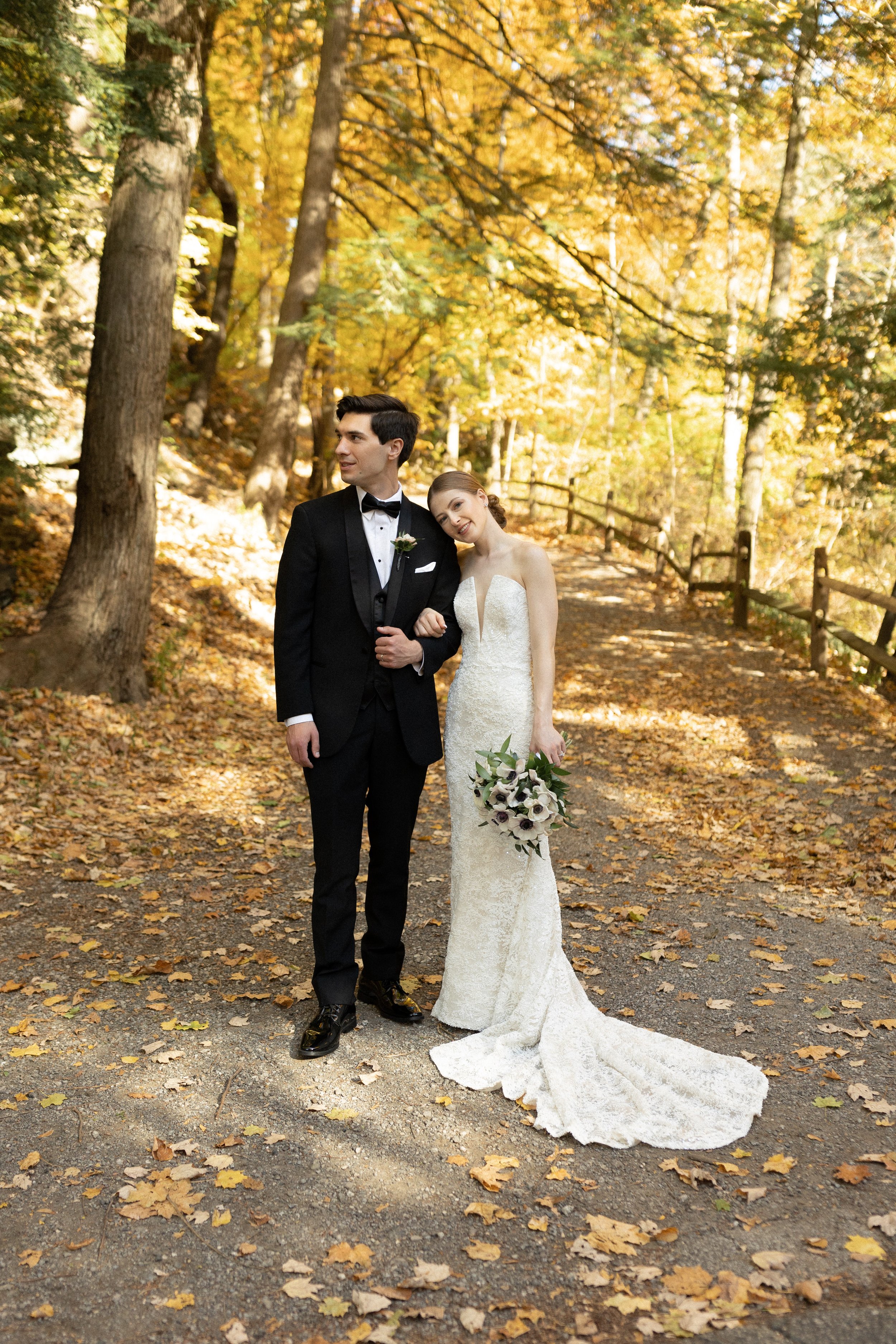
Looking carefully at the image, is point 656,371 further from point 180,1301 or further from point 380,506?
point 180,1301

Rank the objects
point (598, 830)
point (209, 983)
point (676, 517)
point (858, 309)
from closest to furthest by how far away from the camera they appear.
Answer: point (209, 983) → point (598, 830) → point (858, 309) → point (676, 517)

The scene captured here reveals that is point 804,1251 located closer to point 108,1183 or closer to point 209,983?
point 108,1183

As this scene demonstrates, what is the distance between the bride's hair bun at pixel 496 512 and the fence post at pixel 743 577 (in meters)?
10.9

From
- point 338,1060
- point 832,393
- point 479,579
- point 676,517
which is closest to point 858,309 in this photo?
point 832,393

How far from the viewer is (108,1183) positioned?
3.29m

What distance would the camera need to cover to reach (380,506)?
4.09 m

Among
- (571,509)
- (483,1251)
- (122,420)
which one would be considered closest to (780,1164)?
(483,1251)

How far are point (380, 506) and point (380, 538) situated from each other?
0.43 ft

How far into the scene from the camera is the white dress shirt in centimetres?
411

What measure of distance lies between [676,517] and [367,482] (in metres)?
23.4

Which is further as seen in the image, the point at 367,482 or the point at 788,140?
the point at 788,140

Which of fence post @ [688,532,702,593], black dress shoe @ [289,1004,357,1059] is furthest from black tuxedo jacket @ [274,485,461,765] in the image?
fence post @ [688,532,702,593]

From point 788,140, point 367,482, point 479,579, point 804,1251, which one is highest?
point 788,140

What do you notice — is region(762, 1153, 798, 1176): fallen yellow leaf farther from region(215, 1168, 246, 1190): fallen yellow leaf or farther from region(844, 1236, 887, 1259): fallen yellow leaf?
region(215, 1168, 246, 1190): fallen yellow leaf
